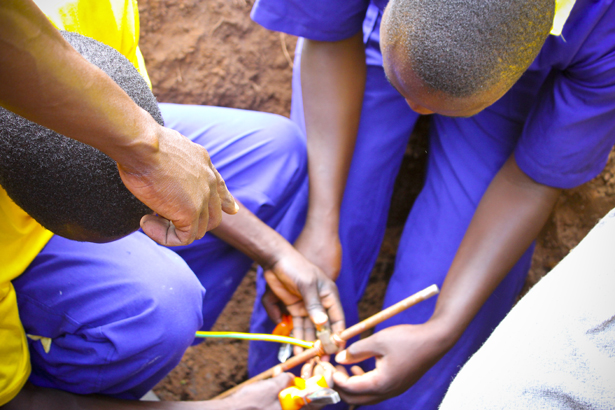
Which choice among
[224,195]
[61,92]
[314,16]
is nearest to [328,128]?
[314,16]

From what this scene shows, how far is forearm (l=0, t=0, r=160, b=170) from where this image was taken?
1.41 ft

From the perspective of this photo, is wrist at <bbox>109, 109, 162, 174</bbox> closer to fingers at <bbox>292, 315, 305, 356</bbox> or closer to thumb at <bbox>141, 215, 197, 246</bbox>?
thumb at <bbox>141, 215, 197, 246</bbox>

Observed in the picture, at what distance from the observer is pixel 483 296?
1.12m

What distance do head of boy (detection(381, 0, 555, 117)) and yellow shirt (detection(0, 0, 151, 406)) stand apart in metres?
0.51

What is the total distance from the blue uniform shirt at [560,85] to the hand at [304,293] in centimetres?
53

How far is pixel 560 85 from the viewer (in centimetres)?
100

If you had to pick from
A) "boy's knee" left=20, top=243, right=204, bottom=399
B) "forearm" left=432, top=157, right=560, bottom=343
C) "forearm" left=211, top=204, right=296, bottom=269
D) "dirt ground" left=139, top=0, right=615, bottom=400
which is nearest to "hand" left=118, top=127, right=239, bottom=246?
"boy's knee" left=20, top=243, right=204, bottom=399

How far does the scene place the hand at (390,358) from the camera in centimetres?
102

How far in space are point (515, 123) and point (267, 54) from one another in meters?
0.85

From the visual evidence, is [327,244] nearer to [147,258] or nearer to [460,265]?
[460,265]

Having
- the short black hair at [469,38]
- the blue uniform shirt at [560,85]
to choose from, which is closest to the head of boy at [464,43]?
the short black hair at [469,38]

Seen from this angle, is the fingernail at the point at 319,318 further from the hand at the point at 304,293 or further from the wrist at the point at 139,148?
the wrist at the point at 139,148

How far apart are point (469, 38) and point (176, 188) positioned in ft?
1.55

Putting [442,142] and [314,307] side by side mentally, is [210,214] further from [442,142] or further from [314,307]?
[442,142]
